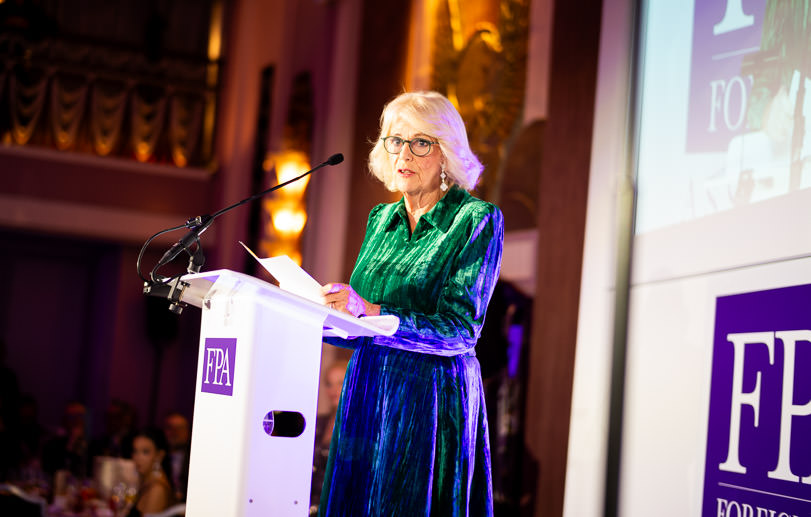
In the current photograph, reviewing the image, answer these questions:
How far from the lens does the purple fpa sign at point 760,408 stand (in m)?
2.19

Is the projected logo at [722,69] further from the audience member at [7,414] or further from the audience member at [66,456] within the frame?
the audience member at [7,414]

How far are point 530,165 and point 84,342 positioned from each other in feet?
26.5

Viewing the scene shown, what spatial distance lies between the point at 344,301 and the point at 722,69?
1.57m

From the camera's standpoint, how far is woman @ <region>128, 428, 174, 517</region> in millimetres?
3988

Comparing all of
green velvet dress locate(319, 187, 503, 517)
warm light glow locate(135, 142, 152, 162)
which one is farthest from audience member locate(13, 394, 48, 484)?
green velvet dress locate(319, 187, 503, 517)

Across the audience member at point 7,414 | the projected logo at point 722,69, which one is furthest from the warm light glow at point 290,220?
the projected logo at point 722,69

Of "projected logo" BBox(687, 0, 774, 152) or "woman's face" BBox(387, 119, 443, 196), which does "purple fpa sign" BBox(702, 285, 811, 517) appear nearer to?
"projected logo" BBox(687, 0, 774, 152)

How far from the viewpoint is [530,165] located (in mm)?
4750

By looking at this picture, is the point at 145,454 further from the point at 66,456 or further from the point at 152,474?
the point at 66,456

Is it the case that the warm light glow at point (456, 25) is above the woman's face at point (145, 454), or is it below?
above

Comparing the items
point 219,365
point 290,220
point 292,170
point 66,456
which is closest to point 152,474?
point 66,456

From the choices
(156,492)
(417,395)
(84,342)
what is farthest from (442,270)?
(84,342)

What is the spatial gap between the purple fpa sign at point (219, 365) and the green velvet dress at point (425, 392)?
0.31 meters

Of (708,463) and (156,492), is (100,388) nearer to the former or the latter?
(156,492)
